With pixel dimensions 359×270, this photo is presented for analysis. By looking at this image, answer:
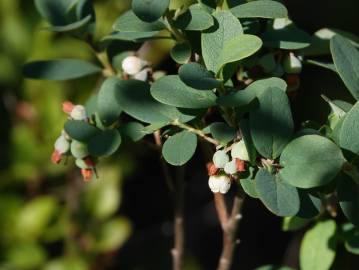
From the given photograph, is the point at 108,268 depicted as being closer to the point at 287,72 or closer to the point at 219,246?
the point at 219,246

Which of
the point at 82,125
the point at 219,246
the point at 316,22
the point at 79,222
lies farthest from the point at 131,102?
the point at 316,22

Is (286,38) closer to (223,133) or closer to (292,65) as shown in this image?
(292,65)

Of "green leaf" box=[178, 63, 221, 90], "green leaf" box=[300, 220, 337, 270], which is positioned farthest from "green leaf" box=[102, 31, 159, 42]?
"green leaf" box=[300, 220, 337, 270]

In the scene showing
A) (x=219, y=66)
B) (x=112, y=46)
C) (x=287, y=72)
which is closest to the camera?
(x=219, y=66)

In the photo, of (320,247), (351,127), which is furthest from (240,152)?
(320,247)

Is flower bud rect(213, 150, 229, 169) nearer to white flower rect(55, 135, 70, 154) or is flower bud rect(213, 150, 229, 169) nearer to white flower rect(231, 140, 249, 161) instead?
white flower rect(231, 140, 249, 161)
